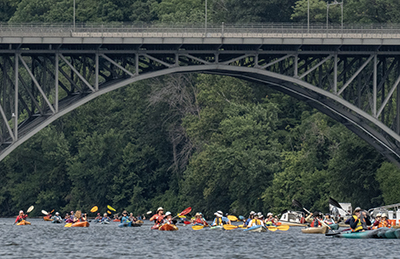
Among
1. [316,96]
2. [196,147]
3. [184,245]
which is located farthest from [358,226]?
[196,147]

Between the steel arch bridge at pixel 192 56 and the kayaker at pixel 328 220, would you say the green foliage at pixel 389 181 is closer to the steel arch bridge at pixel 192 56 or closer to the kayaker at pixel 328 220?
the steel arch bridge at pixel 192 56

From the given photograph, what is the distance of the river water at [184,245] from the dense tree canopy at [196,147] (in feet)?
57.1

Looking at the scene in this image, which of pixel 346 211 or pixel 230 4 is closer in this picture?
pixel 346 211

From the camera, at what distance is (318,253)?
54.1 metres

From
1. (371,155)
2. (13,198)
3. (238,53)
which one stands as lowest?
(13,198)

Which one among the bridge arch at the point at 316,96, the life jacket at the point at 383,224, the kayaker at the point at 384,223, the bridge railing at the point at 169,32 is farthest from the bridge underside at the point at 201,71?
the life jacket at the point at 383,224

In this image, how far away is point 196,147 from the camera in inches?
4245

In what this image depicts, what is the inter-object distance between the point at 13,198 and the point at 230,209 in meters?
29.7

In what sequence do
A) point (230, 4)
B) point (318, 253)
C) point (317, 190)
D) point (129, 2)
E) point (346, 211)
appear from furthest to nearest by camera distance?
point (129, 2) → point (230, 4) → point (317, 190) → point (346, 211) → point (318, 253)

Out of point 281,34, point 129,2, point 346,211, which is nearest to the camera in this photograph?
point 281,34

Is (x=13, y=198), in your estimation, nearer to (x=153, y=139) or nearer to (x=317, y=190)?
(x=153, y=139)

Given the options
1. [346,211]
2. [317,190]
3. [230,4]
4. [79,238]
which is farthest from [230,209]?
[79,238]

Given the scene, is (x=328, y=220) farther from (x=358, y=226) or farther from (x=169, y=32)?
(x=169, y=32)

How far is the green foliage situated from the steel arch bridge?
311 cm
